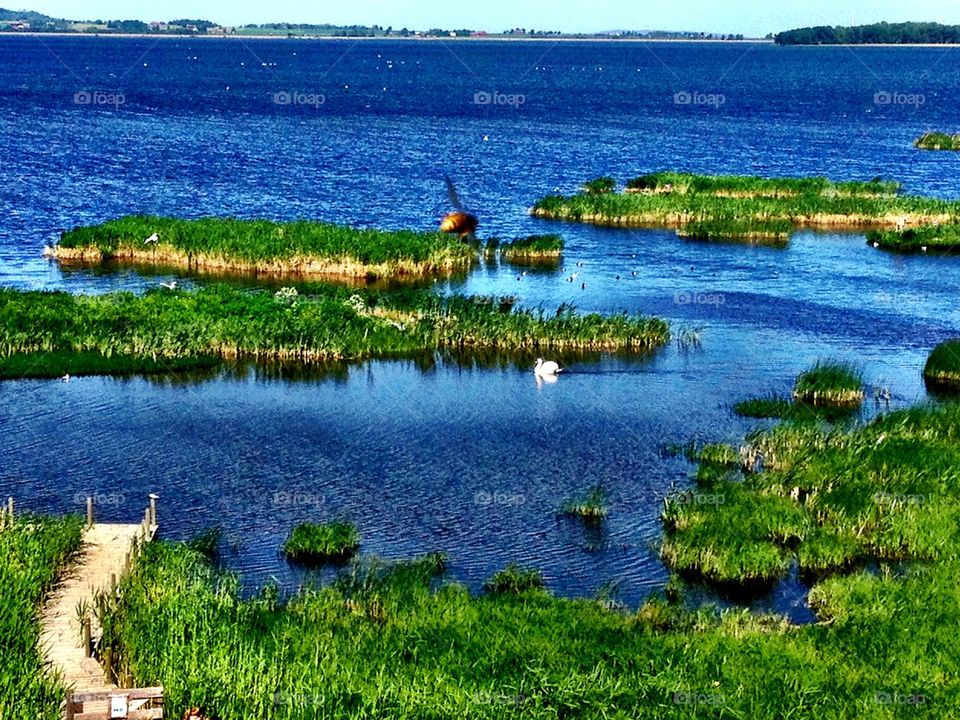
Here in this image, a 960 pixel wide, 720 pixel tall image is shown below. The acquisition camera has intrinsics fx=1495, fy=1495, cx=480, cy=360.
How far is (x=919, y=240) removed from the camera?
76875 millimetres

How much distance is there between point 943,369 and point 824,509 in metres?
16.7

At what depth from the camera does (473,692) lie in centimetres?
2586

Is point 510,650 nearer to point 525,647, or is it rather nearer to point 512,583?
point 525,647

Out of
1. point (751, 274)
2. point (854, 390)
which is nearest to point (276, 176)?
point (751, 274)

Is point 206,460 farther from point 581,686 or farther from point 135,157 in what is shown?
point 135,157

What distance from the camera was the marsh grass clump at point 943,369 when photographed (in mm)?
50656

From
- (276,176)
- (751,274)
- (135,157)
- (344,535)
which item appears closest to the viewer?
(344,535)

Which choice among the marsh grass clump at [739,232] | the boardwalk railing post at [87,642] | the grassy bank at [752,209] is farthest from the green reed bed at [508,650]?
the grassy bank at [752,209]

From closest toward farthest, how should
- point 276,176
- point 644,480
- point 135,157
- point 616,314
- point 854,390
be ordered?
point 644,480 → point 854,390 → point 616,314 → point 276,176 → point 135,157

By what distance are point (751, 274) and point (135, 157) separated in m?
60.5

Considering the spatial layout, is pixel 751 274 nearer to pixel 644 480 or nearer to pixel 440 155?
pixel 644 480

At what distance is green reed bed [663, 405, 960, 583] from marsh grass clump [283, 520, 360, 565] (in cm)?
744

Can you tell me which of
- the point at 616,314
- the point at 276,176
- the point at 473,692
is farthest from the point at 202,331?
the point at 276,176

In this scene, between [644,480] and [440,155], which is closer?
[644,480]
